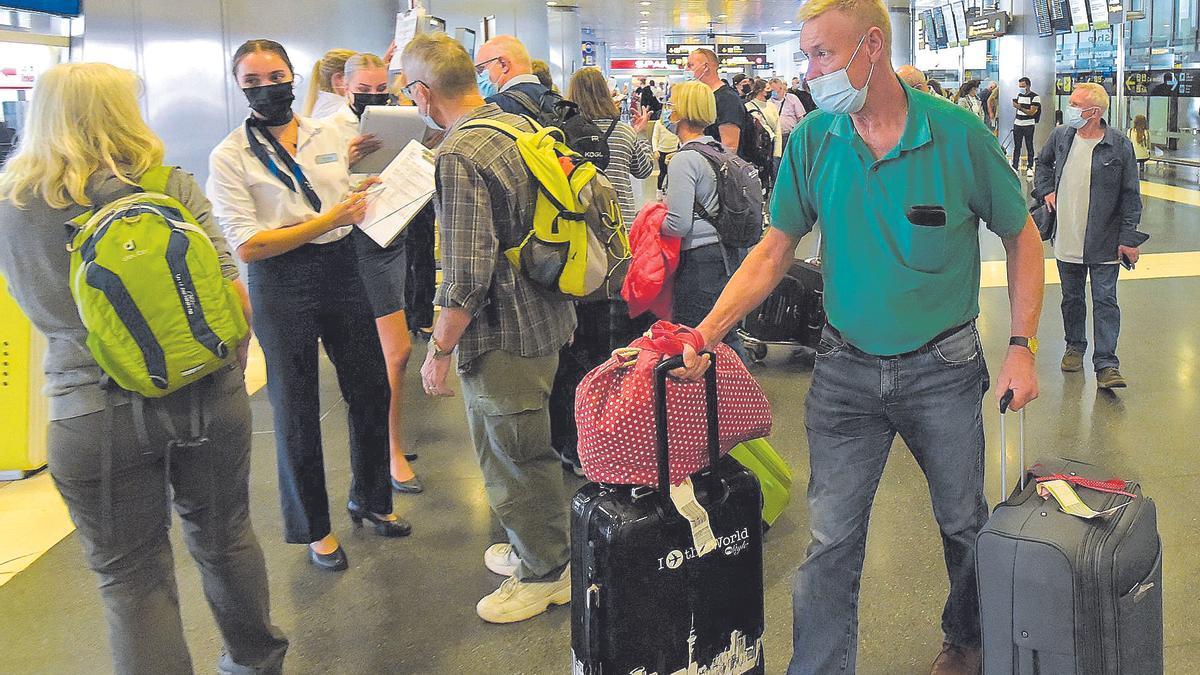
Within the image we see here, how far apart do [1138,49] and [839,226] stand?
20166 millimetres

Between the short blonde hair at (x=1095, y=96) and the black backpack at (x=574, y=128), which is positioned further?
the short blonde hair at (x=1095, y=96)

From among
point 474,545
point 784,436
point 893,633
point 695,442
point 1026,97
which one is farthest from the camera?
point 1026,97

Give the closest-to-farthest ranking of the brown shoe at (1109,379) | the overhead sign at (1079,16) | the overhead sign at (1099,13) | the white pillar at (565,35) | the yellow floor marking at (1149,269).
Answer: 1. the brown shoe at (1109,379)
2. the yellow floor marking at (1149,269)
3. the overhead sign at (1099,13)
4. the overhead sign at (1079,16)
5. the white pillar at (565,35)

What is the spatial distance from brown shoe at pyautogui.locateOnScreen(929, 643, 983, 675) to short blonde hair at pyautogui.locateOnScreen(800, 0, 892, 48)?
4.97 ft

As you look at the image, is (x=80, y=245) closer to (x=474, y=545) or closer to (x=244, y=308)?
(x=244, y=308)

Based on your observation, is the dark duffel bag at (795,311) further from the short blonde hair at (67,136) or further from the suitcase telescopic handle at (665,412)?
the short blonde hair at (67,136)

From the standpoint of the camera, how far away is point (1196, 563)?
330cm

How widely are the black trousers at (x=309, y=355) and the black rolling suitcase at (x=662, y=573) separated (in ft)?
4.61

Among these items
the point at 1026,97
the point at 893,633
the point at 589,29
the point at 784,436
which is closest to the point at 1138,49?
the point at 1026,97

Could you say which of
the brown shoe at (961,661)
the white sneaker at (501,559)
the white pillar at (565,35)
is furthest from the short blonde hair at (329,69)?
the white pillar at (565,35)

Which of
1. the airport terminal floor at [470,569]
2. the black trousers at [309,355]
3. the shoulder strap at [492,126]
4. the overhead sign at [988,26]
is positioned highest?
the overhead sign at [988,26]

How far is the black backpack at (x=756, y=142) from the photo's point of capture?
9461 millimetres

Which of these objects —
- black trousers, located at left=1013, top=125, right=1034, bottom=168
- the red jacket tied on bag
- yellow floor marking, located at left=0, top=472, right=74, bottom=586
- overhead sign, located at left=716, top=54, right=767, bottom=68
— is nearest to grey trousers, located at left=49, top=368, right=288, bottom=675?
yellow floor marking, located at left=0, top=472, right=74, bottom=586

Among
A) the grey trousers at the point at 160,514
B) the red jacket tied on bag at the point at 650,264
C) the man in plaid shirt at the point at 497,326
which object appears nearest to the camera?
the grey trousers at the point at 160,514
